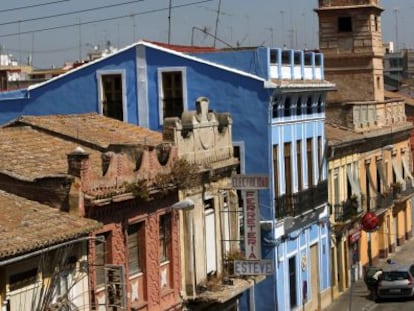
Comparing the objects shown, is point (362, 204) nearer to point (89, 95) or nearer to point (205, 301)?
point (89, 95)

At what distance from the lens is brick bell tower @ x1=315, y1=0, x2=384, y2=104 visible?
190ft

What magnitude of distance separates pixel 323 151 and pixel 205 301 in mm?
16661

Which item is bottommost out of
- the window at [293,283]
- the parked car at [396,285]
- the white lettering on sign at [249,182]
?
the parked car at [396,285]

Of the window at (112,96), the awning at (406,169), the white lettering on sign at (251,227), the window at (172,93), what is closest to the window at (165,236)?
the white lettering on sign at (251,227)

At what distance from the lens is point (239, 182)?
93.2 ft

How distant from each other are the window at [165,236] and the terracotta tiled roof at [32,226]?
16.5ft

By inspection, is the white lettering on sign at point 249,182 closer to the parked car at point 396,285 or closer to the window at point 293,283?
the window at point 293,283

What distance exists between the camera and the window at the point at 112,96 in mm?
35438

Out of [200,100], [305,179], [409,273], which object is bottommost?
[409,273]

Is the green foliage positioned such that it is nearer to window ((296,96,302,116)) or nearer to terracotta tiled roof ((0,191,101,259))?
terracotta tiled roof ((0,191,101,259))

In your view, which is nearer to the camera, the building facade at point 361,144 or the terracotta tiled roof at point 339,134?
the terracotta tiled roof at point 339,134

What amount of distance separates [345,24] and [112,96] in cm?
2587

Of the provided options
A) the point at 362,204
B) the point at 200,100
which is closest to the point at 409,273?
the point at 362,204

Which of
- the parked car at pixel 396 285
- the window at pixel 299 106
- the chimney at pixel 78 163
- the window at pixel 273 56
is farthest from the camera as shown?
the parked car at pixel 396 285
